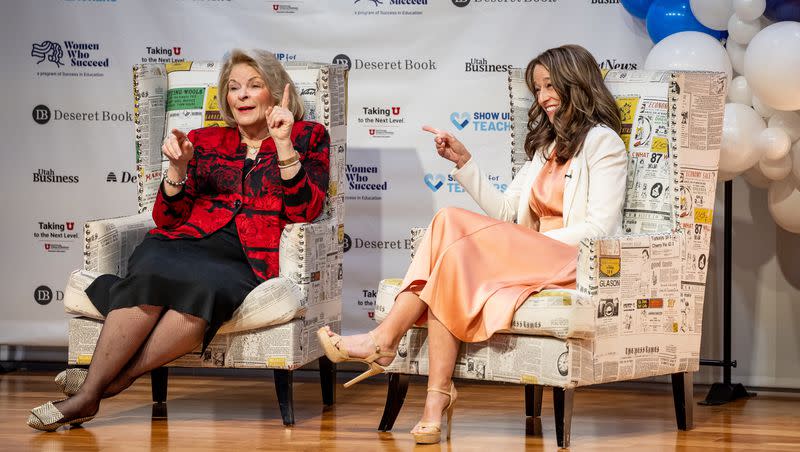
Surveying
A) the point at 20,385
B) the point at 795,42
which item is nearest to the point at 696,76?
the point at 795,42

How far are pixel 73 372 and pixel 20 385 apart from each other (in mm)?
1172

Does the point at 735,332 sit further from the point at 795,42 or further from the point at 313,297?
the point at 313,297

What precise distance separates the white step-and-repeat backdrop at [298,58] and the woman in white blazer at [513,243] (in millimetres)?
1038

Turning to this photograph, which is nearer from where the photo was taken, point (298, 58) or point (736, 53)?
point (736, 53)

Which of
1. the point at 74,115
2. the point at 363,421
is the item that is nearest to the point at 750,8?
the point at 363,421

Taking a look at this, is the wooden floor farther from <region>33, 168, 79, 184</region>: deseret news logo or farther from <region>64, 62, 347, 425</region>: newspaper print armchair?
<region>33, 168, 79, 184</region>: deseret news logo

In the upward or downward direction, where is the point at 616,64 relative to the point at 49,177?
upward

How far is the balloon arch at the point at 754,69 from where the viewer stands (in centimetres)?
370

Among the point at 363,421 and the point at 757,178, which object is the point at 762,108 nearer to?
the point at 757,178

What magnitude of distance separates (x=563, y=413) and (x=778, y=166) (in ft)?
4.69

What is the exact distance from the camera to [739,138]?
3883 millimetres

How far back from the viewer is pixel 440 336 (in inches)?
129

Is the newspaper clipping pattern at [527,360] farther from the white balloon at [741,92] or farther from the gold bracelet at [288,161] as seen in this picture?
the white balloon at [741,92]

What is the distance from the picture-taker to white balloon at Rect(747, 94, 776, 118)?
3.97 metres
